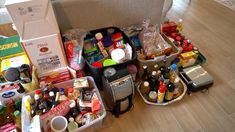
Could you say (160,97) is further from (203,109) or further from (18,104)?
(18,104)

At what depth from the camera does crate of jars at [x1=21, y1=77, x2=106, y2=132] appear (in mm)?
961

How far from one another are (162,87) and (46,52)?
2.49 feet

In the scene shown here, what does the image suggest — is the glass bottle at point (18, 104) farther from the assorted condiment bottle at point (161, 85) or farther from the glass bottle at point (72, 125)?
the assorted condiment bottle at point (161, 85)

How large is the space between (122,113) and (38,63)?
63 cm

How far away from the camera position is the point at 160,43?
4.35 ft

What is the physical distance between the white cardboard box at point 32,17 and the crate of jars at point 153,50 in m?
0.64

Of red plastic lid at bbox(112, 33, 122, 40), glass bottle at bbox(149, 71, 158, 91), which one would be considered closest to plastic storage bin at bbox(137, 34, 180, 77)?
glass bottle at bbox(149, 71, 158, 91)

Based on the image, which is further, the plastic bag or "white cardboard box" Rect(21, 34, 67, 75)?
the plastic bag

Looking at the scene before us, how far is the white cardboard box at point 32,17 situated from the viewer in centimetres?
84

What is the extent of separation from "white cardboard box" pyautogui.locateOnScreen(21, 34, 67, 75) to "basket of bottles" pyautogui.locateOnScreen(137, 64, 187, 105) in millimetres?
583

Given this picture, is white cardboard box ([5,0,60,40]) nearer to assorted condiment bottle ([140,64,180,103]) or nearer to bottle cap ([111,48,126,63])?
bottle cap ([111,48,126,63])

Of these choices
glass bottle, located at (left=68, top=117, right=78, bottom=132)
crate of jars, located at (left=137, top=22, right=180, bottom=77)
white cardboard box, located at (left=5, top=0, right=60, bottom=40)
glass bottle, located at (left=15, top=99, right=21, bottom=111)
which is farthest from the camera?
crate of jars, located at (left=137, top=22, right=180, bottom=77)

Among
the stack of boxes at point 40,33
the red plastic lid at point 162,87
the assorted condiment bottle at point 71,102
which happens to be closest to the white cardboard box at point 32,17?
the stack of boxes at point 40,33

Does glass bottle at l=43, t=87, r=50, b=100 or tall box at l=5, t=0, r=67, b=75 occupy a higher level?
tall box at l=5, t=0, r=67, b=75
